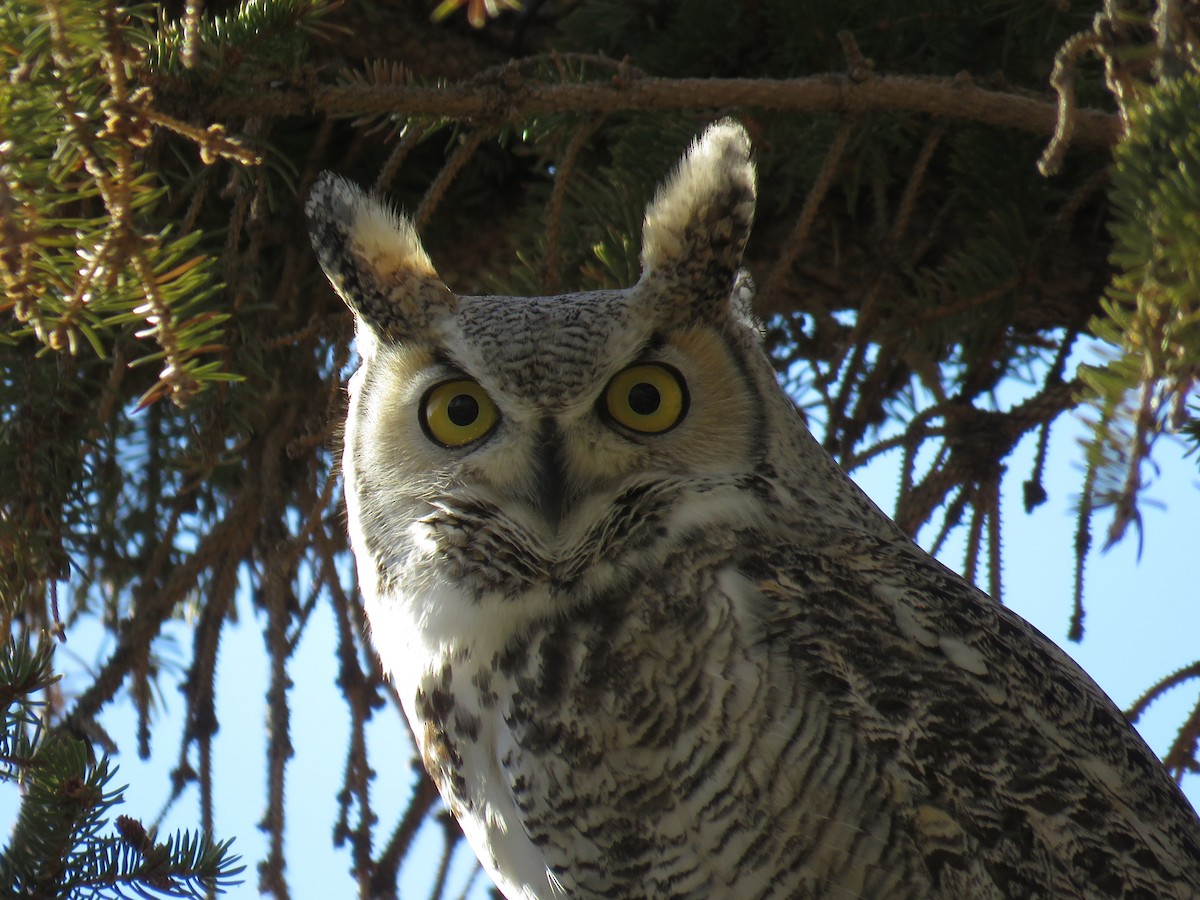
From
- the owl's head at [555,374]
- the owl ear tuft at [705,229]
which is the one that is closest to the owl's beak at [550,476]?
the owl's head at [555,374]

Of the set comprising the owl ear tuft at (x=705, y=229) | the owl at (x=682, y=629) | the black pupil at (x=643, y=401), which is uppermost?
the owl ear tuft at (x=705, y=229)

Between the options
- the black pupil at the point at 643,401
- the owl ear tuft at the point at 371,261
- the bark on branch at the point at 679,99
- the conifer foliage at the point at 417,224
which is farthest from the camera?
the owl ear tuft at the point at 371,261

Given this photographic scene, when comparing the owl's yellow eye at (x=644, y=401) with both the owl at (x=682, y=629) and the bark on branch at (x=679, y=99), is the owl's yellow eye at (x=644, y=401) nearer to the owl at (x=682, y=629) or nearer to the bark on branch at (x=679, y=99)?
the owl at (x=682, y=629)

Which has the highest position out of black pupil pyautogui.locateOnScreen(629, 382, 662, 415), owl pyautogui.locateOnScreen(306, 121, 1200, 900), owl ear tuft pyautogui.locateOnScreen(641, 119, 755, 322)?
owl ear tuft pyautogui.locateOnScreen(641, 119, 755, 322)

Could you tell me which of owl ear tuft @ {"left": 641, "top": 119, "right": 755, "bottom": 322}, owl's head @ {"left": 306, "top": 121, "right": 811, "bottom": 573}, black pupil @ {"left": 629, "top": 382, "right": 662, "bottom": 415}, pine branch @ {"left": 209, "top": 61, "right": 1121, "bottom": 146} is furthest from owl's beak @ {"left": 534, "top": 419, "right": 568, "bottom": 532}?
pine branch @ {"left": 209, "top": 61, "right": 1121, "bottom": 146}

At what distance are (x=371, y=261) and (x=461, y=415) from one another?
0.95ft

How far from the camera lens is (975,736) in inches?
56.0

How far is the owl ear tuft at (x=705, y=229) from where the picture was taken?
5.62ft

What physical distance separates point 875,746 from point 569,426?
536mm

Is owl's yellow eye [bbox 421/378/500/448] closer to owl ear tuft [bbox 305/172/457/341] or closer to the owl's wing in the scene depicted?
owl ear tuft [bbox 305/172/457/341]

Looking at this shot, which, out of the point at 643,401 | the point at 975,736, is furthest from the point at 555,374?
the point at 975,736

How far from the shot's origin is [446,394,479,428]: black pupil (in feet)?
5.51

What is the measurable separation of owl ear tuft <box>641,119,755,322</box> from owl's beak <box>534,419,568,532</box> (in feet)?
0.77

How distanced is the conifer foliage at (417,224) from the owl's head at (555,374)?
82 millimetres
